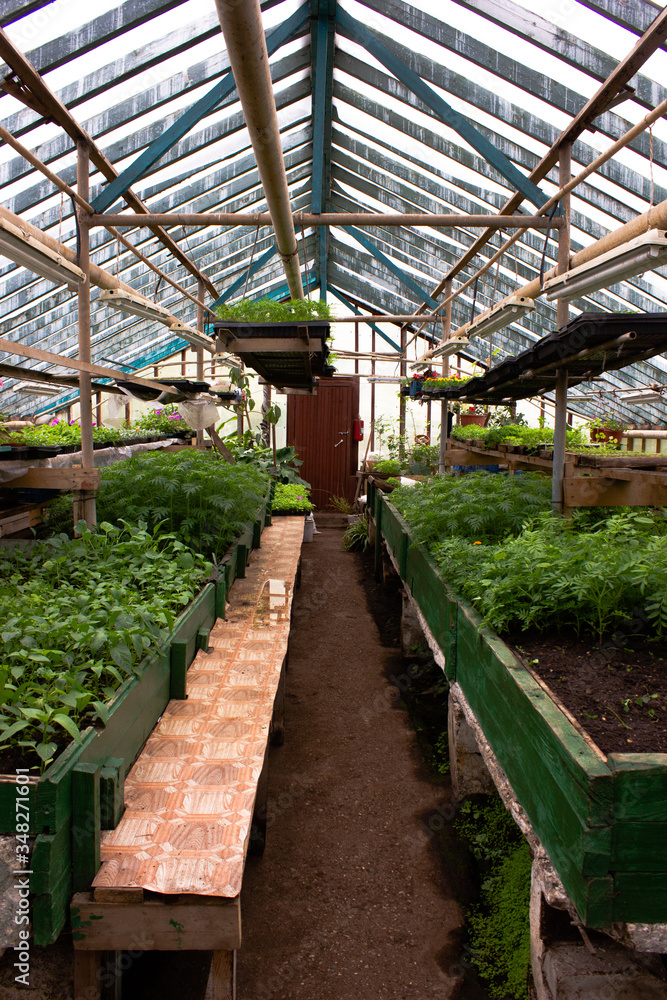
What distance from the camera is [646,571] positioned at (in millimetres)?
2188

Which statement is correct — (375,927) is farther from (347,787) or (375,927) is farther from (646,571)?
(646,571)

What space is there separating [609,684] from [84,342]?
3922mm

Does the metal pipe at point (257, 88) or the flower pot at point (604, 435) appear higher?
the metal pipe at point (257, 88)

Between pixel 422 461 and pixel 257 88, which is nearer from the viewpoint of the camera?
pixel 257 88

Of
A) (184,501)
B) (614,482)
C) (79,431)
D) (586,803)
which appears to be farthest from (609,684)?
(79,431)

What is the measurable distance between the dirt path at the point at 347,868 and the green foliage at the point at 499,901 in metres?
0.13

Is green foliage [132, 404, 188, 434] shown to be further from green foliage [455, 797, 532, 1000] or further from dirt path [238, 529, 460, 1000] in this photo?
green foliage [455, 797, 532, 1000]

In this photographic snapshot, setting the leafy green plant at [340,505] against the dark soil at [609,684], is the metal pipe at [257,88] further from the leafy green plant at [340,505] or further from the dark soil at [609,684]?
the leafy green plant at [340,505]

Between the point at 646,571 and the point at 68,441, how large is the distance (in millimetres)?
4927

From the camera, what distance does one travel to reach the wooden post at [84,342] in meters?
4.18

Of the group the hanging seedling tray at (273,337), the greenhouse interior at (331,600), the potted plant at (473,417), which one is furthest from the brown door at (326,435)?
the hanging seedling tray at (273,337)

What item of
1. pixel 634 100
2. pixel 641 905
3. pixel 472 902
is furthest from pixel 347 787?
pixel 634 100

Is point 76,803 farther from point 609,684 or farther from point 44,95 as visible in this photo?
point 44,95

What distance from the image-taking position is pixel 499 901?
2648 millimetres
